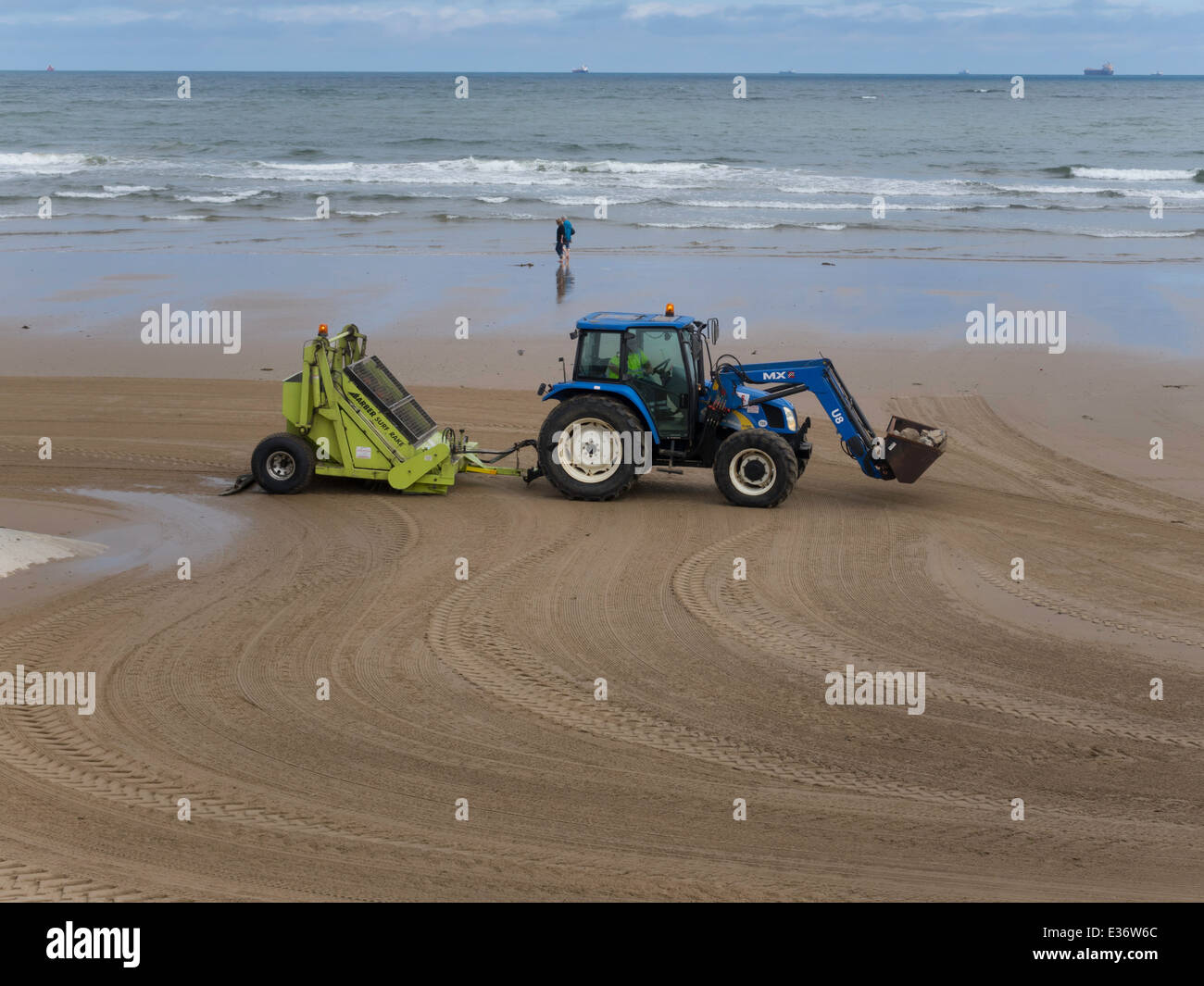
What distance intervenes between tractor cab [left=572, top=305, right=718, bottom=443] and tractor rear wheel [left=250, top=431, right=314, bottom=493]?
2.96m

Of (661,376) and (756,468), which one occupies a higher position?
(661,376)

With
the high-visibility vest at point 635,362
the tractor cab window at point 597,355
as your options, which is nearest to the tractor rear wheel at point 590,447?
the tractor cab window at point 597,355

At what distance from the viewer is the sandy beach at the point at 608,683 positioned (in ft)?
21.6

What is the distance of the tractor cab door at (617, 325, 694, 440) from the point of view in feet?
42.1

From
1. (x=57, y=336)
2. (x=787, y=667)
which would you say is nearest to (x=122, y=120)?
(x=57, y=336)

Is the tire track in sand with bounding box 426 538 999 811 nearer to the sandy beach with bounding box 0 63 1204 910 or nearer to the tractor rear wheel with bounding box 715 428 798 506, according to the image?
the sandy beach with bounding box 0 63 1204 910

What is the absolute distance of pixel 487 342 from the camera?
65.7ft

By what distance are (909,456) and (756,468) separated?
155cm

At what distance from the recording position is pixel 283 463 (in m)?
13.1

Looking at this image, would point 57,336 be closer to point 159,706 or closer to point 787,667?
point 159,706

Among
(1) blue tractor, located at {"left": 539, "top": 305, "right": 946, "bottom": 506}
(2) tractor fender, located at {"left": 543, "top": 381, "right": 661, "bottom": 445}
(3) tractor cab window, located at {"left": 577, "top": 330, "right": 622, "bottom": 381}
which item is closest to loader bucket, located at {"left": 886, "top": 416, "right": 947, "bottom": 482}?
(1) blue tractor, located at {"left": 539, "top": 305, "right": 946, "bottom": 506}
